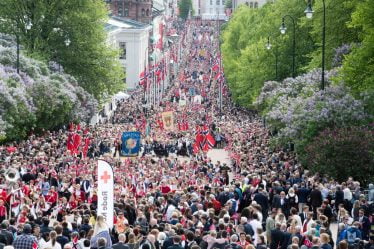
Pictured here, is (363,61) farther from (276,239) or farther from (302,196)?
(276,239)

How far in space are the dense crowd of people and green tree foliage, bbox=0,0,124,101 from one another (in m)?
16.6

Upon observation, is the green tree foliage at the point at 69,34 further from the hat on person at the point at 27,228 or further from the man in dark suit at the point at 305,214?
the hat on person at the point at 27,228

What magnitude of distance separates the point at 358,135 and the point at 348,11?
19186 millimetres

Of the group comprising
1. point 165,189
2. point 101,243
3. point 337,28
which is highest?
point 337,28

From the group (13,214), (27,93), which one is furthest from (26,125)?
(13,214)

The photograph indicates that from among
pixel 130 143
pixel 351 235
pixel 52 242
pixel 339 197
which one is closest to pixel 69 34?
pixel 130 143

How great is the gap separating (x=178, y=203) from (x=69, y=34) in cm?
4600

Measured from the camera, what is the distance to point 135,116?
86.9 metres

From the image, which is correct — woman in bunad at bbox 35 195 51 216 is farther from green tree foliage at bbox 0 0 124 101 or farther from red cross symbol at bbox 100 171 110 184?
green tree foliage at bbox 0 0 124 101

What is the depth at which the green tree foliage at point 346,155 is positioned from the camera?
39.5 meters

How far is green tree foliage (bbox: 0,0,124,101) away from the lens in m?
74.1

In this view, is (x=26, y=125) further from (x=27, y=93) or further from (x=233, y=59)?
(x=233, y=59)

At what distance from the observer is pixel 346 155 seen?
131 ft

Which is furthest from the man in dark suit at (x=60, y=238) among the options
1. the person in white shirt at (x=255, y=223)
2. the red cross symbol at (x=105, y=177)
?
the person in white shirt at (x=255, y=223)
